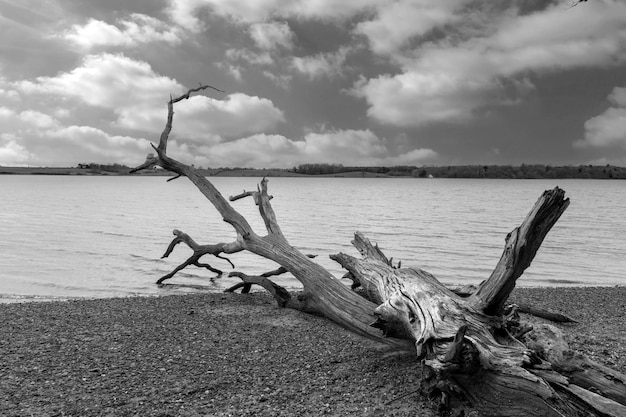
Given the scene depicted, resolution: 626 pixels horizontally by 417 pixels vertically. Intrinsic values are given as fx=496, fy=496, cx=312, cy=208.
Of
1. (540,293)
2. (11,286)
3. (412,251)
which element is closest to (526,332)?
(540,293)

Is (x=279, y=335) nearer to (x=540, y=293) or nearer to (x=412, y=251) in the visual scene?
(x=540, y=293)

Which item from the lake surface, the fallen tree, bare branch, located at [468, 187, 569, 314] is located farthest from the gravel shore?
the lake surface

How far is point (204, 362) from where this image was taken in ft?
22.6

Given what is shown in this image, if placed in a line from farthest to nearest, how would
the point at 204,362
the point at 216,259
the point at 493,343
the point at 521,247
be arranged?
the point at 216,259
the point at 204,362
the point at 521,247
the point at 493,343

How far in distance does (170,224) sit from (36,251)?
12930mm

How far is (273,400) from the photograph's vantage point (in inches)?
223

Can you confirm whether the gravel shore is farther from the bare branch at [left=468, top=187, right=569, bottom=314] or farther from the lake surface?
the lake surface

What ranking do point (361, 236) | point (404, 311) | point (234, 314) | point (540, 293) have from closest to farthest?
point (404, 311) → point (234, 314) → point (361, 236) → point (540, 293)

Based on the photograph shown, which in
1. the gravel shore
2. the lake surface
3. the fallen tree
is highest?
the fallen tree

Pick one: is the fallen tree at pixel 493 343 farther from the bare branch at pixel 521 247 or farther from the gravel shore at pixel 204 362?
the gravel shore at pixel 204 362

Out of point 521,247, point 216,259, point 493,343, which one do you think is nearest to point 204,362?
point 493,343

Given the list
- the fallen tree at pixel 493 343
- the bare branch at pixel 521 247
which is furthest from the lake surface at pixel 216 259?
the bare branch at pixel 521 247

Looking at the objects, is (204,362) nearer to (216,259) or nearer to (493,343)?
(493,343)

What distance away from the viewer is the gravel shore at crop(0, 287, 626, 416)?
5.54 meters
